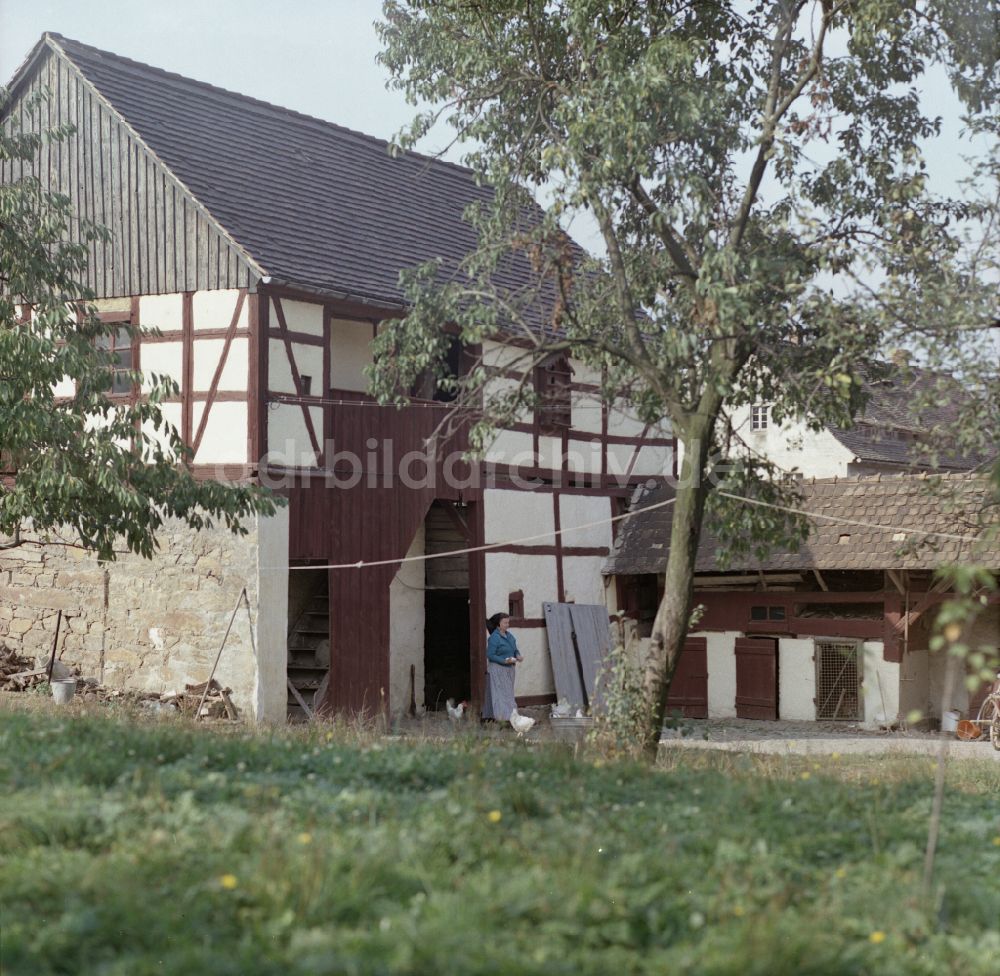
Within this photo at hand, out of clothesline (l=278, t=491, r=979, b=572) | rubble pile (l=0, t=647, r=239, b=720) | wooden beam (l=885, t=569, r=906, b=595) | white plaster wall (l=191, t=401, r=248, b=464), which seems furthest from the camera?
wooden beam (l=885, t=569, r=906, b=595)

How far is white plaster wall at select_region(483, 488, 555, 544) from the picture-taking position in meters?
19.7

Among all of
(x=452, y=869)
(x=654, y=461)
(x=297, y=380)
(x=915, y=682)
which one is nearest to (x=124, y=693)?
(x=297, y=380)

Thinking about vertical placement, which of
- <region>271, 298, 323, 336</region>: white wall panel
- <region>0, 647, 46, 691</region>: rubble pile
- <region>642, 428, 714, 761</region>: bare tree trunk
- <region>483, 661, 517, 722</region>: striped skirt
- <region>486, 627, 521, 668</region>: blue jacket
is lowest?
<region>483, 661, 517, 722</region>: striped skirt

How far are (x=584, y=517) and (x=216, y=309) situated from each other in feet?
23.6

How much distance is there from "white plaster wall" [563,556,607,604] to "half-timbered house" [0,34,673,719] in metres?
0.11

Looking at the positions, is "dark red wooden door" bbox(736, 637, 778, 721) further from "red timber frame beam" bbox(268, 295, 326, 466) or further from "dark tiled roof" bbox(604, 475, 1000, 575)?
"red timber frame beam" bbox(268, 295, 326, 466)

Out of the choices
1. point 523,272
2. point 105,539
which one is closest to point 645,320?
point 105,539

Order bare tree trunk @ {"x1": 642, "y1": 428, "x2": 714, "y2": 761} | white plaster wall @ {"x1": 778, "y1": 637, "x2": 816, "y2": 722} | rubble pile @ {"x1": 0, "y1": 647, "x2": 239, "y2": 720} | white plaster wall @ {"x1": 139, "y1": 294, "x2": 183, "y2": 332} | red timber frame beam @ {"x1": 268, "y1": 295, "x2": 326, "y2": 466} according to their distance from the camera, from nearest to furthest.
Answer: bare tree trunk @ {"x1": 642, "y1": 428, "x2": 714, "y2": 761} < rubble pile @ {"x1": 0, "y1": 647, "x2": 239, "y2": 720} < red timber frame beam @ {"x1": 268, "y1": 295, "x2": 326, "y2": 466} < white plaster wall @ {"x1": 139, "y1": 294, "x2": 183, "y2": 332} < white plaster wall @ {"x1": 778, "y1": 637, "x2": 816, "y2": 722}

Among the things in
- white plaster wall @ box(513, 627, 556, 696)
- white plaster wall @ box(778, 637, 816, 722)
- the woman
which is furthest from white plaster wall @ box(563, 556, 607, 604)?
white plaster wall @ box(778, 637, 816, 722)

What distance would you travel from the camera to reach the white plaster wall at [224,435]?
16.5 meters

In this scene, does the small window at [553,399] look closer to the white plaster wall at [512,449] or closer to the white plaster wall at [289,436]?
the white plaster wall at [512,449]

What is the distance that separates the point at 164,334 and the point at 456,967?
45.0 feet

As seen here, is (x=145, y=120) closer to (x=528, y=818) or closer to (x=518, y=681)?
(x=518, y=681)

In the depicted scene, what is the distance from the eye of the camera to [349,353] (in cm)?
1903
